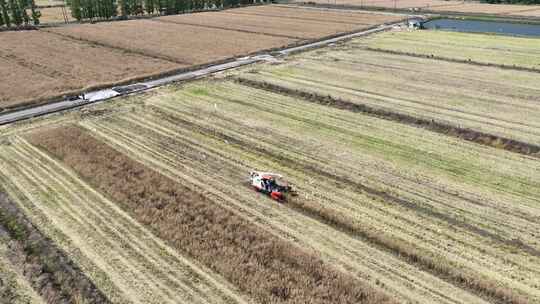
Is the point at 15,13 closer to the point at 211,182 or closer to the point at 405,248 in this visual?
the point at 211,182

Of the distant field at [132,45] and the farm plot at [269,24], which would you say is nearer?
the distant field at [132,45]

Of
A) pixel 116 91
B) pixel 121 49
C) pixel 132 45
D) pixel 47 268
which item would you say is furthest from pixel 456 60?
pixel 47 268

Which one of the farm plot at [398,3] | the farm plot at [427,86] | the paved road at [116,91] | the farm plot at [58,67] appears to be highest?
the farm plot at [398,3]

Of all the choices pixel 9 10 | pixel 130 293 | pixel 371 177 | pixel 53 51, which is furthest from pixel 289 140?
pixel 9 10

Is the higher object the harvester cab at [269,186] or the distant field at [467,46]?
the distant field at [467,46]

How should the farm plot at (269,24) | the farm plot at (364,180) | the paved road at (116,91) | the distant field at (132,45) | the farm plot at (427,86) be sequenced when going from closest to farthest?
1. the farm plot at (364,180)
2. the farm plot at (427,86)
3. the paved road at (116,91)
4. the distant field at (132,45)
5. the farm plot at (269,24)

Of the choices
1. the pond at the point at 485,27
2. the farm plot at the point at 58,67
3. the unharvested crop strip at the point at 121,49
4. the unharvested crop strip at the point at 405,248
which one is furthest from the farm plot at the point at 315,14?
the unharvested crop strip at the point at 405,248

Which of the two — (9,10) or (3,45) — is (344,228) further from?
(9,10)

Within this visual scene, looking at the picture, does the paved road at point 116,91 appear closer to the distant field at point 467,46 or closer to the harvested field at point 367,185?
the harvested field at point 367,185
